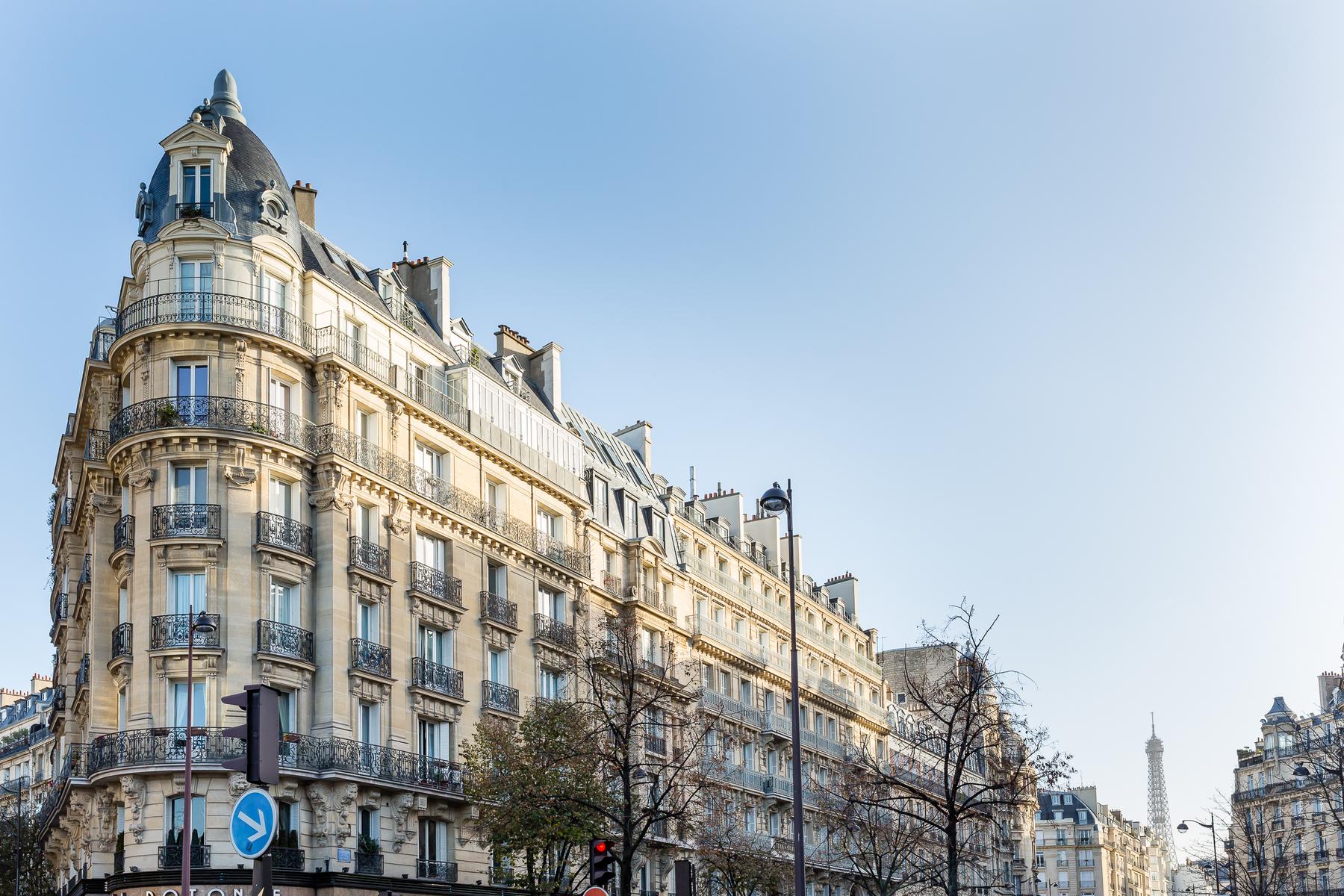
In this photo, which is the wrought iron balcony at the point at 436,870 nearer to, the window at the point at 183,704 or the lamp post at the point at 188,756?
the lamp post at the point at 188,756

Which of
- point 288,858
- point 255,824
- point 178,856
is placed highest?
point 255,824

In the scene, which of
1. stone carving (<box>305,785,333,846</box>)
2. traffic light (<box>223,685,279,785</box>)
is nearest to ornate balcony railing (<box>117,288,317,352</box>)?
stone carving (<box>305,785,333,846</box>)

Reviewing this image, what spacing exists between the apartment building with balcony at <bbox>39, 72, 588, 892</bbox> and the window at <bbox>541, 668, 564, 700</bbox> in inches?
46.5

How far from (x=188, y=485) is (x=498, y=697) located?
1070 cm

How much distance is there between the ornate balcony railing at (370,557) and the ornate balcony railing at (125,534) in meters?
4.89

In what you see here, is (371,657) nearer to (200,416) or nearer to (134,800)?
(134,800)

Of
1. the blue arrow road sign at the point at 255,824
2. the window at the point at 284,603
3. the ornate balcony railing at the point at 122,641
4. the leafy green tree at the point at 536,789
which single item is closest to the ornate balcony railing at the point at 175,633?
Result: the ornate balcony railing at the point at 122,641

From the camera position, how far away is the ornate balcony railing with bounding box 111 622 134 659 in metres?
34.3

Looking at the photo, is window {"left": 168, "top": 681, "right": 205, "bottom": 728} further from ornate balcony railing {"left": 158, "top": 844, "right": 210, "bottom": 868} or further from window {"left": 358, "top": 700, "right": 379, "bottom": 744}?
window {"left": 358, "top": 700, "right": 379, "bottom": 744}

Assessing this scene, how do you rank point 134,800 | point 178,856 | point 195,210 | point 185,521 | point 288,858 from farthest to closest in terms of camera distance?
point 195,210
point 185,521
point 288,858
point 134,800
point 178,856

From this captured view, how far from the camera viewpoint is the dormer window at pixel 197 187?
122ft

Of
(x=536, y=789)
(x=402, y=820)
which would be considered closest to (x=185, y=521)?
(x=402, y=820)

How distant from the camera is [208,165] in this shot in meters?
37.7

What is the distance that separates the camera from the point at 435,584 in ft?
131
